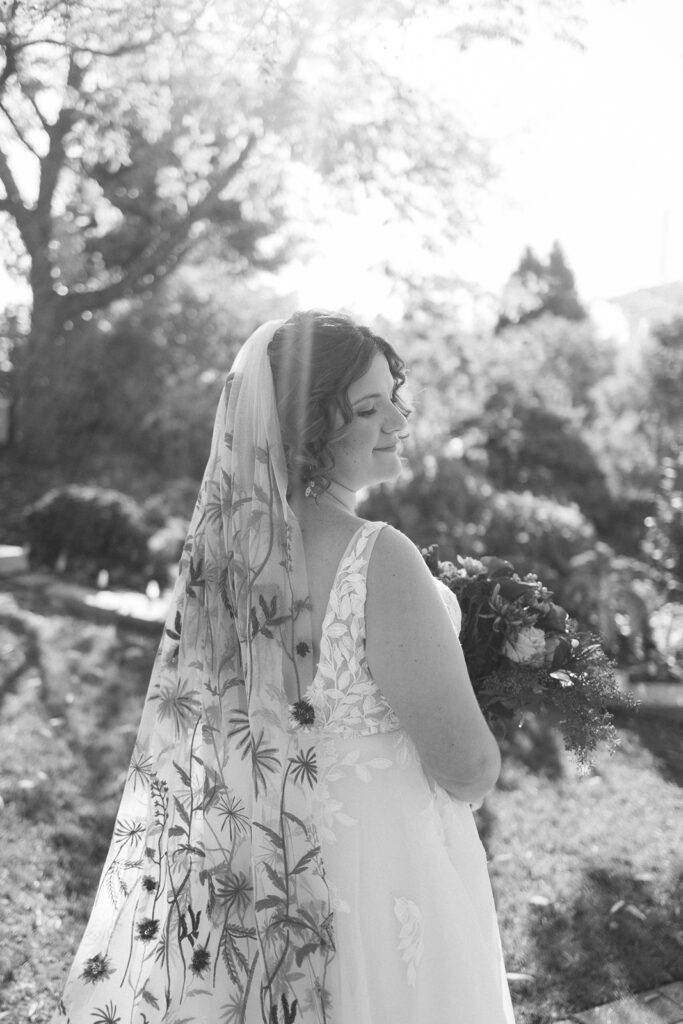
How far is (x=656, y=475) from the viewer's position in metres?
10.6

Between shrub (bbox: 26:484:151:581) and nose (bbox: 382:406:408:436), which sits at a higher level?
nose (bbox: 382:406:408:436)

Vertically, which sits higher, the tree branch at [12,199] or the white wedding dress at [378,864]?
the tree branch at [12,199]

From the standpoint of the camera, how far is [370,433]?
2143 mm

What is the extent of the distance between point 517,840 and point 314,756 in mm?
2959

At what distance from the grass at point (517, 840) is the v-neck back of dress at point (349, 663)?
5.91ft

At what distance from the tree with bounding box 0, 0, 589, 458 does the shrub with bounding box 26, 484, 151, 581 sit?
1823mm

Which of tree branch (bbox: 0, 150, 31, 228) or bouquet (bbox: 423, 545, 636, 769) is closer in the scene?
bouquet (bbox: 423, 545, 636, 769)

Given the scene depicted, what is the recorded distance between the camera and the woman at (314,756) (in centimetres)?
198

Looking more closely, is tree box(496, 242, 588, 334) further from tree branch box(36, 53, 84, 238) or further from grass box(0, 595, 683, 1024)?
grass box(0, 595, 683, 1024)

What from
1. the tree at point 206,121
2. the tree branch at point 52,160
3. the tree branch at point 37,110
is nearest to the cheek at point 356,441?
the tree at point 206,121

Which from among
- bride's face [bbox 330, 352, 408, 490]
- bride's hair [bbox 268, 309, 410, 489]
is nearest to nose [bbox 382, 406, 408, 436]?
bride's face [bbox 330, 352, 408, 490]

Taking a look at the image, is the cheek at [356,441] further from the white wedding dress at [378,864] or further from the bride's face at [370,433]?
the white wedding dress at [378,864]

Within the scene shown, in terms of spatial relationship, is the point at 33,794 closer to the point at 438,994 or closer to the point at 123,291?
the point at 438,994

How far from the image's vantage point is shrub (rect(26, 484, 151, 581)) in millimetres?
9430
